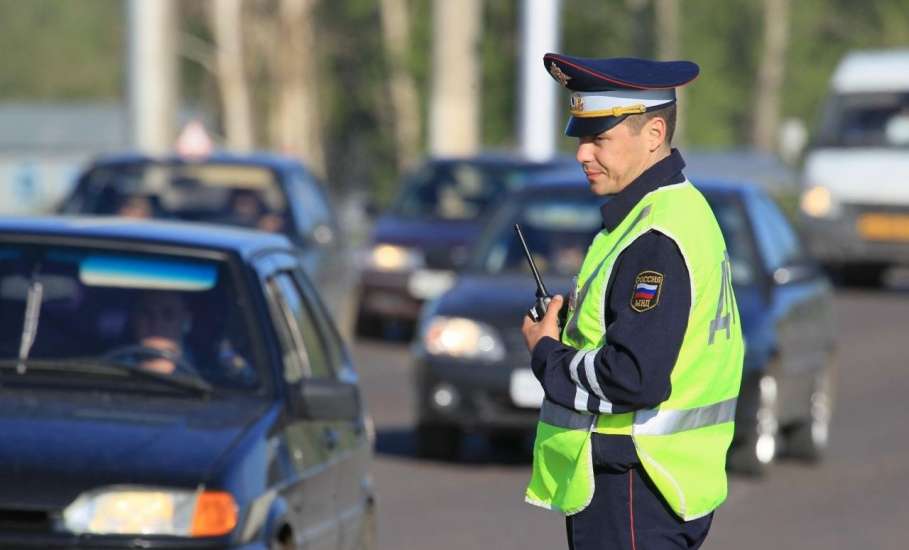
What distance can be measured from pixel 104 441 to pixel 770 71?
77.5 m

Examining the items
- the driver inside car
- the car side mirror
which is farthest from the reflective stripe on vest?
the driver inside car

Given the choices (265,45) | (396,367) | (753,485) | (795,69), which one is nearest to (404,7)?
(265,45)

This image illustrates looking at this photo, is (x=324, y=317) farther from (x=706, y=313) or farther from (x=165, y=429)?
(x=706, y=313)

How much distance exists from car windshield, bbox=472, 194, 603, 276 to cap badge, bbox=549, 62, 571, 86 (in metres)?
8.32

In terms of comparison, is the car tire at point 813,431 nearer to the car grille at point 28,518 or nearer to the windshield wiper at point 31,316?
the windshield wiper at point 31,316

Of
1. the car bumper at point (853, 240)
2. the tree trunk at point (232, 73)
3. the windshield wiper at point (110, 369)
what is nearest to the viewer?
the windshield wiper at point (110, 369)

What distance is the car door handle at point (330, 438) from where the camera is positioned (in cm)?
753

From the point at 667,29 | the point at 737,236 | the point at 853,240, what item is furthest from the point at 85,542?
the point at 667,29

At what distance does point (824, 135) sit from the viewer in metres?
28.5

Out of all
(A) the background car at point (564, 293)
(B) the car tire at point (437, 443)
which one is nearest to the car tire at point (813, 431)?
(A) the background car at point (564, 293)

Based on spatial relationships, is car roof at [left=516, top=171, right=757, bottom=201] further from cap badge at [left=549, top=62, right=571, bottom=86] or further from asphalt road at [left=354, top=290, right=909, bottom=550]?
cap badge at [left=549, top=62, right=571, bottom=86]

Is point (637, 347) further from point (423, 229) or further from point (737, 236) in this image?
point (423, 229)

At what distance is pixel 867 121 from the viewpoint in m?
28.3

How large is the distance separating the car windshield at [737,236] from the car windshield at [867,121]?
47.5 ft
